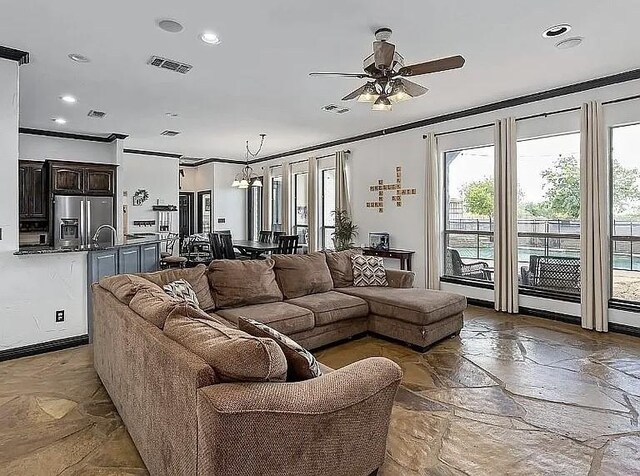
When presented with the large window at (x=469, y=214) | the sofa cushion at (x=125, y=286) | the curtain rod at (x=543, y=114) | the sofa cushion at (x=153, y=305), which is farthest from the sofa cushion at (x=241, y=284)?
the curtain rod at (x=543, y=114)

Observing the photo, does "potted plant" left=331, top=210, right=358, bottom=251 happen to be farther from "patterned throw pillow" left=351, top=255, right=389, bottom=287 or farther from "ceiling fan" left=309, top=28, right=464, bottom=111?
"ceiling fan" left=309, top=28, right=464, bottom=111

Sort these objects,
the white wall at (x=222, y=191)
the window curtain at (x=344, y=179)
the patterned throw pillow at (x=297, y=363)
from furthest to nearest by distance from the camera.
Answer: the white wall at (x=222, y=191)
the window curtain at (x=344, y=179)
the patterned throw pillow at (x=297, y=363)

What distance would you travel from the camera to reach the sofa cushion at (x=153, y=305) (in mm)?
2198

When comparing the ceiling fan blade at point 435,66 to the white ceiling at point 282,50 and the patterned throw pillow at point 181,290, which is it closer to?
the white ceiling at point 282,50

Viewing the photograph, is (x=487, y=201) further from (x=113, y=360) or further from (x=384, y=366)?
(x=113, y=360)

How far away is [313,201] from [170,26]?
6.20 metres

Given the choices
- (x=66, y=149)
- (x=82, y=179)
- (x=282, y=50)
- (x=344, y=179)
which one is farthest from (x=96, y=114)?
(x=344, y=179)

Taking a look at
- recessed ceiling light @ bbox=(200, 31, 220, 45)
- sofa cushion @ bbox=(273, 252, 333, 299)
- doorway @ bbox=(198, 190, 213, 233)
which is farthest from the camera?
doorway @ bbox=(198, 190, 213, 233)

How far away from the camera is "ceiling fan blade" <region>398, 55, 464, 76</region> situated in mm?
3186

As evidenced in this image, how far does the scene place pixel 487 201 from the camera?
6.39 meters

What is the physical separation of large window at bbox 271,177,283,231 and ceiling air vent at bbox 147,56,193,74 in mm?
6488

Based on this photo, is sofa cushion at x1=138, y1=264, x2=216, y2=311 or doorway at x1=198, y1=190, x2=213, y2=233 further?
doorway at x1=198, y1=190, x2=213, y2=233

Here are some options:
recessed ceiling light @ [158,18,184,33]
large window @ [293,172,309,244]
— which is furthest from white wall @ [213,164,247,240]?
recessed ceiling light @ [158,18,184,33]

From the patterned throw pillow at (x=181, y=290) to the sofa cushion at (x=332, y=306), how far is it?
1.10 m
